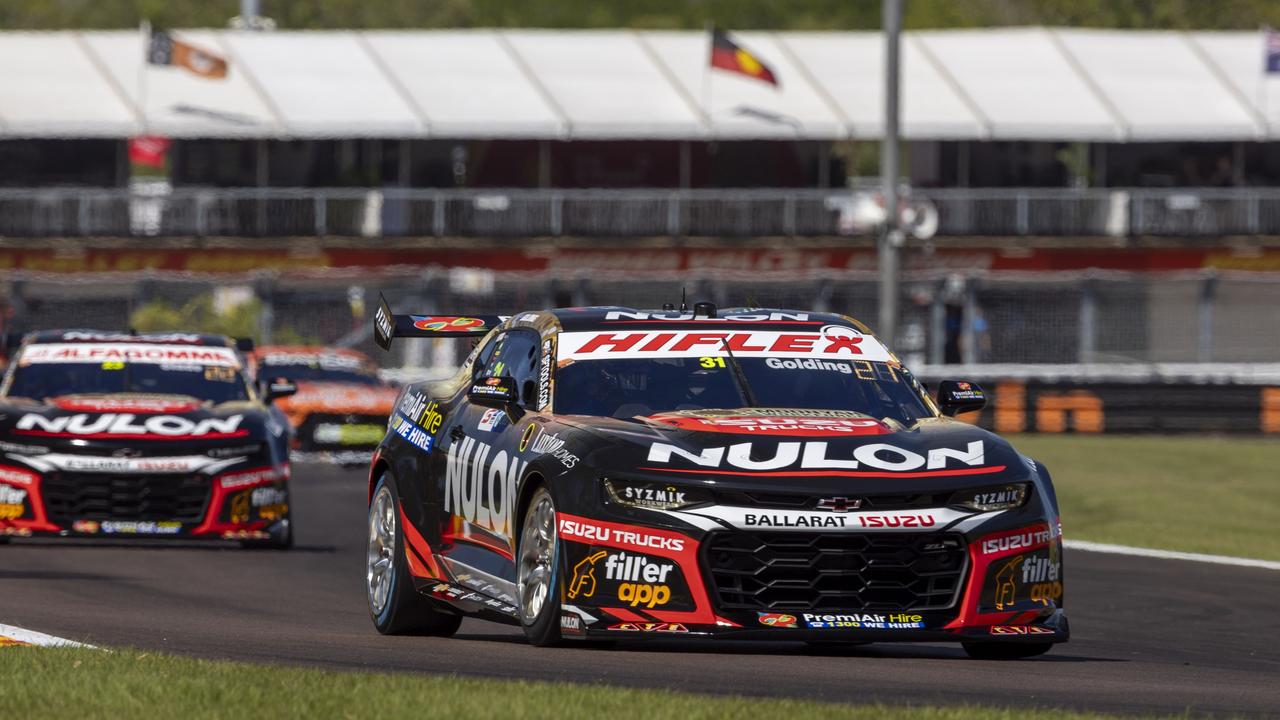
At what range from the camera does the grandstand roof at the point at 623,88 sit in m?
50.0

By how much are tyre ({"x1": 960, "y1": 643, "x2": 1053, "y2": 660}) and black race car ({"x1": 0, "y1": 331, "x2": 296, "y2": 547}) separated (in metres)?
7.55

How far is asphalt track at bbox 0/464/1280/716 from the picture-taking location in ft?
28.1

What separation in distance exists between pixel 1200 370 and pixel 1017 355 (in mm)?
2810

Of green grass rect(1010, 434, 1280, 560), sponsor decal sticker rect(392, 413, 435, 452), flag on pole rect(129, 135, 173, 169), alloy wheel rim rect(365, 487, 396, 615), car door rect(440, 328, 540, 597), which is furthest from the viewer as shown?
flag on pole rect(129, 135, 173, 169)

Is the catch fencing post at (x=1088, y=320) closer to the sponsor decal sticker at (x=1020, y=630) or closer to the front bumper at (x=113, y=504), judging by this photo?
the front bumper at (x=113, y=504)

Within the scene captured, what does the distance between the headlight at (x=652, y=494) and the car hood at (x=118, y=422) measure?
25.0 ft

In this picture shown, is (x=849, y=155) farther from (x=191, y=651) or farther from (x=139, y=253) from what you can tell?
(x=191, y=651)

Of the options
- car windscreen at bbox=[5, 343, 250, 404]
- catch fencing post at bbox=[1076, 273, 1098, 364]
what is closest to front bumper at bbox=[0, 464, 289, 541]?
car windscreen at bbox=[5, 343, 250, 404]

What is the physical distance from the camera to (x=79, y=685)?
26.4 feet

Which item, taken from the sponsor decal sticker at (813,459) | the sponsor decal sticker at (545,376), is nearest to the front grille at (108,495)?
the sponsor decal sticker at (545,376)

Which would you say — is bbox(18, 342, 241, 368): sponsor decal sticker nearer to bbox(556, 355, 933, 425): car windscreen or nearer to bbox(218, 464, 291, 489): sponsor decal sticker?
bbox(218, 464, 291, 489): sponsor decal sticker

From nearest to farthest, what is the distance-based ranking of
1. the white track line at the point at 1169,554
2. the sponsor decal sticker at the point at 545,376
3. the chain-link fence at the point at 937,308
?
the sponsor decal sticker at the point at 545,376, the white track line at the point at 1169,554, the chain-link fence at the point at 937,308

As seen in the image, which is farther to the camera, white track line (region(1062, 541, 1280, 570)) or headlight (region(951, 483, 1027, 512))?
white track line (region(1062, 541, 1280, 570))

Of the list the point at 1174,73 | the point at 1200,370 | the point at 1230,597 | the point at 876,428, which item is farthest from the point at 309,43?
the point at 876,428
